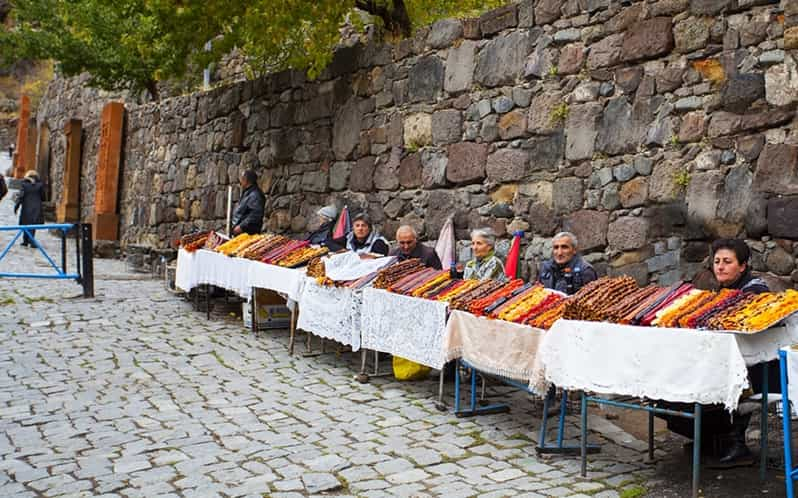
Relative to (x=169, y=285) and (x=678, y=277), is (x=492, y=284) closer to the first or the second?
(x=678, y=277)

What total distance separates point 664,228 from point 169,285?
734 cm

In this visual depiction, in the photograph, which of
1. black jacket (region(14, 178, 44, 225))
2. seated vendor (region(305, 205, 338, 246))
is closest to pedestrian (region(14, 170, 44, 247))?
black jacket (region(14, 178, 44, 225))

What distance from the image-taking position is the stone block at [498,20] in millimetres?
8383

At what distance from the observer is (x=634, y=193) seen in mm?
7141

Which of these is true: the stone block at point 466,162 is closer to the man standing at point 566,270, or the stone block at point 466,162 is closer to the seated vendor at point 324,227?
the seated vendor at point 324,227

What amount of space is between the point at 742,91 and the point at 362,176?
494cm

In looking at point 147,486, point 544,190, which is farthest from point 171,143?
point 147,486

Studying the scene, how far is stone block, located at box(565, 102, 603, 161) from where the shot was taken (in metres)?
7.51

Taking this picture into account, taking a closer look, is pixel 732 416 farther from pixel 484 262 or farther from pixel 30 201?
pixel 30 201

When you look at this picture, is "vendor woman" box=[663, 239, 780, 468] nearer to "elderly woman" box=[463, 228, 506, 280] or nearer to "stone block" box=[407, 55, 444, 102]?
"elderly woman" box=[463, 228, 506, 280]

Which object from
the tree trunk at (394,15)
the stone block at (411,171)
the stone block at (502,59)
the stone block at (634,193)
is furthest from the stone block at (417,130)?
the stone block at (634,193)

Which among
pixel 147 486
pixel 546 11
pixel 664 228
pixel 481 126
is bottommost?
pixel 147 486

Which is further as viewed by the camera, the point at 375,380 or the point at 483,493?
the point at 375,380

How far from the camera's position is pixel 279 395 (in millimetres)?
6742
